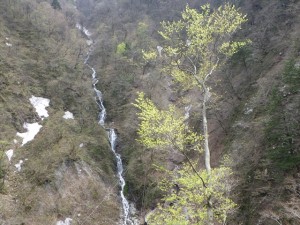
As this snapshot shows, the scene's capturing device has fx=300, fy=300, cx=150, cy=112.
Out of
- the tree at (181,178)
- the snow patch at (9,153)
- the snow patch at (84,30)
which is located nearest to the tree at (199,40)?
the tree at (181,178)

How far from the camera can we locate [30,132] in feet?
120

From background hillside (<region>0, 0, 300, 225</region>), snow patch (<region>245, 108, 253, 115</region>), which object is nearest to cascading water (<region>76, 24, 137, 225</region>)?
background hillside (<region>0, 0, 300, 225</region>)

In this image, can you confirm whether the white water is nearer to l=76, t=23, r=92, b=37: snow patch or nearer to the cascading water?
the cascading water

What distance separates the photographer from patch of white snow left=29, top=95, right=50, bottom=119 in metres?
40.9

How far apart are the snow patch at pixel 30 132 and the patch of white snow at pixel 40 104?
2.42m

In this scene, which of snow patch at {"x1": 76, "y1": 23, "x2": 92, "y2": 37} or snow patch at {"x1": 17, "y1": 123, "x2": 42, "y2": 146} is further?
snow patch at {"x1": 76, "y1": 23, "x2": 92, "y2": 37}

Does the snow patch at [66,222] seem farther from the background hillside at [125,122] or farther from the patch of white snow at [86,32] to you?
the patch of white snow at [86,32]

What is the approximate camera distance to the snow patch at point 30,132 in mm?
35312

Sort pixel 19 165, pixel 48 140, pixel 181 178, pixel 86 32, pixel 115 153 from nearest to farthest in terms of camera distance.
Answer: pixel 181 178 < pixel 19 165 < pixel 48 140 < pixel 115 153 < pixel 86 32

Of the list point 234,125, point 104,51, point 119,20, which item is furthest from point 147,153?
point 119,20

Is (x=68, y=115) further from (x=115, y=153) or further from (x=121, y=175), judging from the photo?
(x=121, y=175)

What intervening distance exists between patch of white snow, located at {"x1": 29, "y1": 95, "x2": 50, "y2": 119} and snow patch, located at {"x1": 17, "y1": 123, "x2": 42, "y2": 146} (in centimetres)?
242

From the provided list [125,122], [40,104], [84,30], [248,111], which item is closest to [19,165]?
[40,104]

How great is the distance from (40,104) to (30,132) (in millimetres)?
6917
